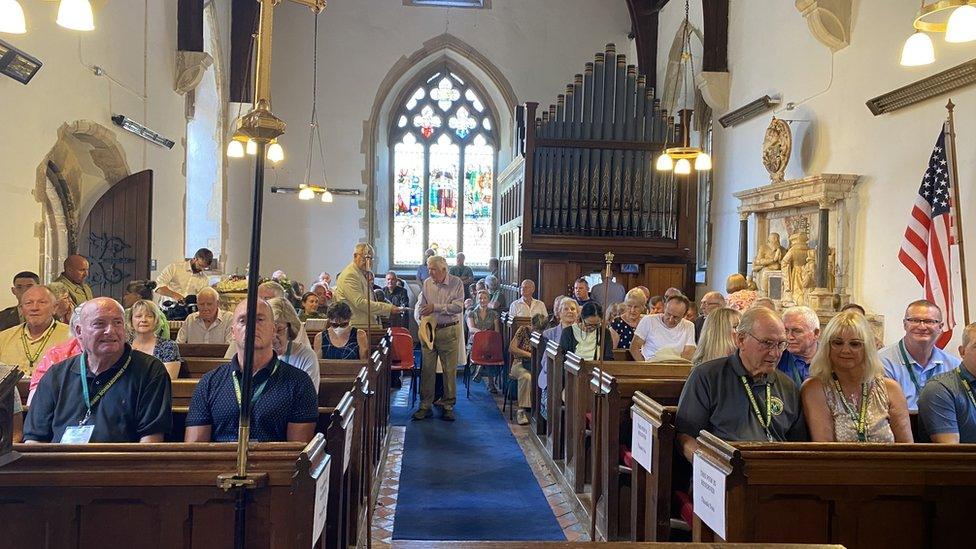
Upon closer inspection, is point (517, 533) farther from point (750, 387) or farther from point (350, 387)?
point (750, 387)

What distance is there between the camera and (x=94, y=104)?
7.11 m

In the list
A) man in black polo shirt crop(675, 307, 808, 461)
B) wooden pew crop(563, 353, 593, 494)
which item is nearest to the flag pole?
wooden pew crop(563, 353, 593, 494)

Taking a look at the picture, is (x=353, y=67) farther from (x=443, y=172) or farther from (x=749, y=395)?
(x=749, y=395)

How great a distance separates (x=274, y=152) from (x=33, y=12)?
283cm

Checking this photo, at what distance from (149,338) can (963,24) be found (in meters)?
3.90

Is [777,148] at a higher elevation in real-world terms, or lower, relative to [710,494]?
higher

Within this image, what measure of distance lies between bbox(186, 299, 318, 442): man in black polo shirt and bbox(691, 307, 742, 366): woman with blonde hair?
5.96ft

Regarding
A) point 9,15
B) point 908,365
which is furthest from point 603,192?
point 9,15

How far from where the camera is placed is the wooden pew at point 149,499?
2.07 metres

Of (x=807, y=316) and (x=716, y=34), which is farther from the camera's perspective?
(x=716, y=34)

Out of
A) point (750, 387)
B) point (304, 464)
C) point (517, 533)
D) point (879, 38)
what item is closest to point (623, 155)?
point (879, 38)

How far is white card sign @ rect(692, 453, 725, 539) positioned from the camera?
2.32 m

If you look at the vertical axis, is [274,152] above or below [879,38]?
below

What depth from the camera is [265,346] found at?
274 centimetres
